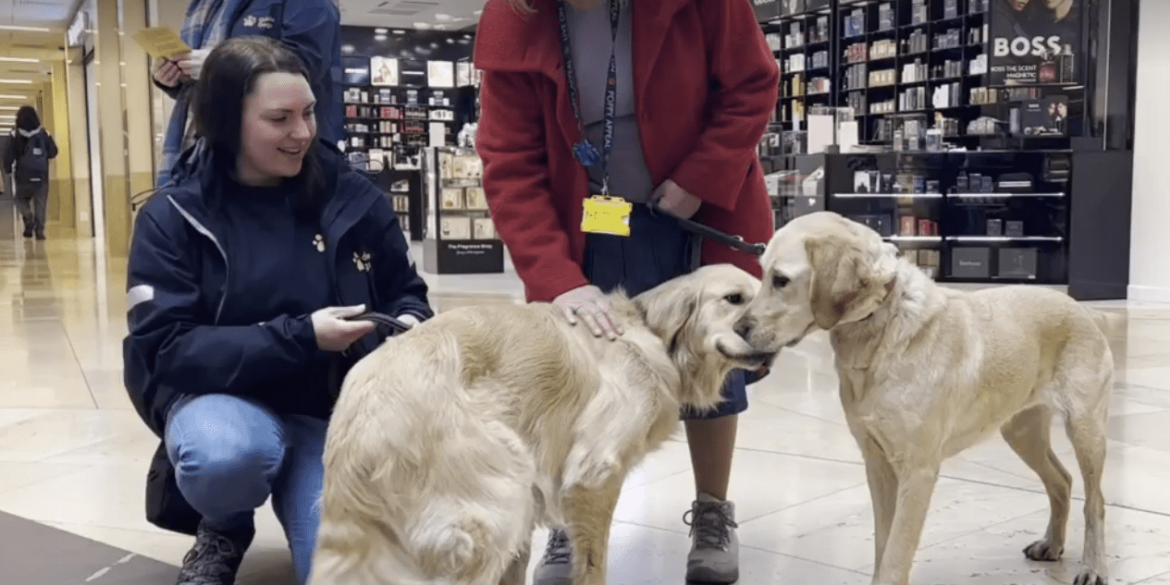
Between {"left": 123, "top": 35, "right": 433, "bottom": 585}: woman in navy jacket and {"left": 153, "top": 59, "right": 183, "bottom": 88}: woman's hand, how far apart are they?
47 cm

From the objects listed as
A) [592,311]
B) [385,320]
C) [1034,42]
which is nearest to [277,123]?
[385,320]

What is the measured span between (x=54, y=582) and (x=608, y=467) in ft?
5.44

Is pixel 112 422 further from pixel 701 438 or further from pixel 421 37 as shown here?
pixel 421 37

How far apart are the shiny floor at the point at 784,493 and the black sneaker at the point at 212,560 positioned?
22cm

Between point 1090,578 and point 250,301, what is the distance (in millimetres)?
2207

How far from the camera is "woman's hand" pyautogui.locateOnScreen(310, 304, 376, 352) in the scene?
238 cm

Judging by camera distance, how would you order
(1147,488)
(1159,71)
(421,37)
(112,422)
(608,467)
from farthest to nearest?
(421,37)
(1159,71)
(112,422)
(1147,488)
(608,467)

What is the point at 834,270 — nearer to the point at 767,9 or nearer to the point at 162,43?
the point at 162,43

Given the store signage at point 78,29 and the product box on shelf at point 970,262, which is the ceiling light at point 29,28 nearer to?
the store signage at point 78,29

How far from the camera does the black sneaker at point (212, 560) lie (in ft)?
8.41

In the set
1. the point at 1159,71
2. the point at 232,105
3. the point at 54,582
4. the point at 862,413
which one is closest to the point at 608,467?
the point at 862,413

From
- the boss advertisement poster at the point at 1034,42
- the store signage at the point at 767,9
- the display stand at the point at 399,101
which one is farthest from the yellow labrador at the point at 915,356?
the display stand at the point at 399,101

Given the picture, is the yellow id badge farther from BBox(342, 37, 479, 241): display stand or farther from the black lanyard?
BBox(342, 37, 479, 241): display stand

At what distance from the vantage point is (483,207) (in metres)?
12.0
